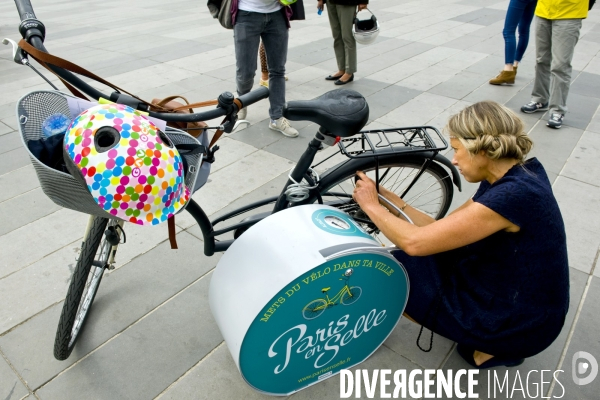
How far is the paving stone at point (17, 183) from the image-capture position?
11.2 ft

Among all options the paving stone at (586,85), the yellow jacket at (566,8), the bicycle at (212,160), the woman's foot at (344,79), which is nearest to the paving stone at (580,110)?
the paving stone at (586,85)

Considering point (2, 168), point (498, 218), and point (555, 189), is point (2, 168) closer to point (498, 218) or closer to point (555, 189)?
point (498, 218)

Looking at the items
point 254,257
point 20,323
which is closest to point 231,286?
point 254,257

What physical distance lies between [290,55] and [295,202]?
5073 millimetres

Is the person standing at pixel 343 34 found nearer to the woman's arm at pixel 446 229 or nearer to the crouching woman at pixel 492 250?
the crouching woman at pixel 492 250

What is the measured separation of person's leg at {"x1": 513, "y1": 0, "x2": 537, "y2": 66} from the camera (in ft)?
16.8

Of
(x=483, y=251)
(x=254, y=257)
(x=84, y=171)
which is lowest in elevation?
(x=483, y=251)

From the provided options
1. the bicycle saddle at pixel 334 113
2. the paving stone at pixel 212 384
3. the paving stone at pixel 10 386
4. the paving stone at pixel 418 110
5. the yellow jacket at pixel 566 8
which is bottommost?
the paving stone at pixel 418 110

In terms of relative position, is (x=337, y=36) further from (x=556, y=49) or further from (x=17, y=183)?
(x=17, y=183)

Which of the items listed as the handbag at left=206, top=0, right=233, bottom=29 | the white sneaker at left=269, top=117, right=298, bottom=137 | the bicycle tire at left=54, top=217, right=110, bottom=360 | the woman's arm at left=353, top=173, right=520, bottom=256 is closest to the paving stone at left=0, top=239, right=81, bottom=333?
the bicycle tire at left=54, top=217, right=110, bottom=360

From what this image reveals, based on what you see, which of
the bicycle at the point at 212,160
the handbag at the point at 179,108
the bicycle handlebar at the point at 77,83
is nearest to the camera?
the bicycle at the point at 212,160

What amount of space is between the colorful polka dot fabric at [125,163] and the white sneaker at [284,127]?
294 cm

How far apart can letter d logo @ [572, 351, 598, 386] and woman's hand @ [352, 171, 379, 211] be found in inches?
49.8

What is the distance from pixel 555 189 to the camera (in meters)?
3.44
